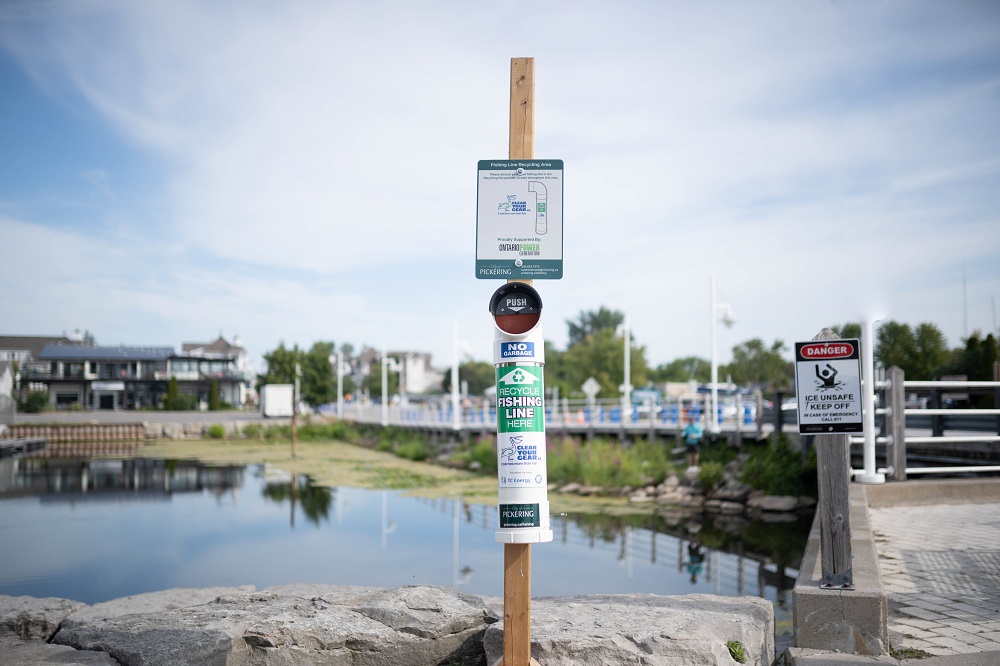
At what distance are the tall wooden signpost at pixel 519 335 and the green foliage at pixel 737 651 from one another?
1139mm

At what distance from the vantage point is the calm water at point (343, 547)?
1141cm

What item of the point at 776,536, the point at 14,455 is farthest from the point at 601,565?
the point at 14,455

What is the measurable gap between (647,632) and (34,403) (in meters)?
67.4

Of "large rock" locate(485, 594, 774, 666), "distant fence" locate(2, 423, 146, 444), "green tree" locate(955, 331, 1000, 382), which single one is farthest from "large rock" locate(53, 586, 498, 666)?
"distant fence" locate(2, 423, 146, 444)

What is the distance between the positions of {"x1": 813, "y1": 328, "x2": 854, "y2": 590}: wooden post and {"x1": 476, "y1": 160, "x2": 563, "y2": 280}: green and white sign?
243 cm

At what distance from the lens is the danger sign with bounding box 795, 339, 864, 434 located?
562 cm

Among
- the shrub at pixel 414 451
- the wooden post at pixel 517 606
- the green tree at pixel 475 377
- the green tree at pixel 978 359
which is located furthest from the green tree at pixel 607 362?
the wooden post at pixel 517 606

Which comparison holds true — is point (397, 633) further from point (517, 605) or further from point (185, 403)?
point (185, 403)

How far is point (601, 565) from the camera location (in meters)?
12.3

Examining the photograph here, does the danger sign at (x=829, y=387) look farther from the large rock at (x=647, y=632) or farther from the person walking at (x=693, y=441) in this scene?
→ the person walking at (x=693, y=441)

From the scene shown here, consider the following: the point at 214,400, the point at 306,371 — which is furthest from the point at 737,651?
the point at 214,400

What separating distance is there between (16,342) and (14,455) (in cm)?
7059

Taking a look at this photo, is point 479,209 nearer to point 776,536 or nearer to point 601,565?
point 601,565

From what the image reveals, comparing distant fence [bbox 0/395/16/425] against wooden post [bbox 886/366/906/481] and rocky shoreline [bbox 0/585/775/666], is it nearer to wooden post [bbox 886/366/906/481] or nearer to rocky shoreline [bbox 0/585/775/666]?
rocky shoreline [bbox 0/585/775/666]
